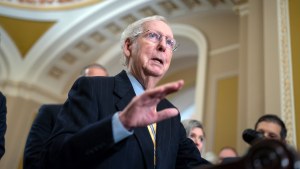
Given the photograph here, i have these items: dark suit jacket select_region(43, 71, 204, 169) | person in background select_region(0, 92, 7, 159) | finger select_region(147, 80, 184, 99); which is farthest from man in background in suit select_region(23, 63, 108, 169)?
finger select_region(147, 80, 184, 99)

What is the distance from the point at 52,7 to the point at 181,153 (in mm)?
8072

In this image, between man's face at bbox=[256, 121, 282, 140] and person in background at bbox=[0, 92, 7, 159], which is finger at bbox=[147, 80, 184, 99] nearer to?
person in background at bbox=[0, 92, 7, 159]

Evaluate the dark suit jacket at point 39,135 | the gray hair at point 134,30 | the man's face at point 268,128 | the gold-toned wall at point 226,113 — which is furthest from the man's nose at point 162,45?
the gold-toned wall at point 226,113

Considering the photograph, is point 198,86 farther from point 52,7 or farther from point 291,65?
point 52,7

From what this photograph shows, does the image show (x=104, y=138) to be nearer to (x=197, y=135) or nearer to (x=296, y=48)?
(x=197, y=135)

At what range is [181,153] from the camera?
1.55m

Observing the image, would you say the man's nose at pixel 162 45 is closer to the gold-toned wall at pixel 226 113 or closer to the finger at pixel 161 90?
the finger at pixel 161 90

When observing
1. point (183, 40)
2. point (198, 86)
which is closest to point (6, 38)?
point (183, 40)

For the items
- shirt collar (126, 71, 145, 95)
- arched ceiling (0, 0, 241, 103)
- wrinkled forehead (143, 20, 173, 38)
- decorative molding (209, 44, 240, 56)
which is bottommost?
shirt collar (126, 71, 145, 95)

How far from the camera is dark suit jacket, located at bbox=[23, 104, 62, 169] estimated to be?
2109 mm

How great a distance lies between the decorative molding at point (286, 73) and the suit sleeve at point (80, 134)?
293 cm

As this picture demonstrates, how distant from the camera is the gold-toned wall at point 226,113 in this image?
582cm

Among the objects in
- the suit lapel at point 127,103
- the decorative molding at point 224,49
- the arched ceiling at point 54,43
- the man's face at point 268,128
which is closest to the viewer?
the suit lapel at point 127,103

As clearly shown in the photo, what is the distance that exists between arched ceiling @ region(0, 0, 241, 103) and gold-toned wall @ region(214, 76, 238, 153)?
197cm
